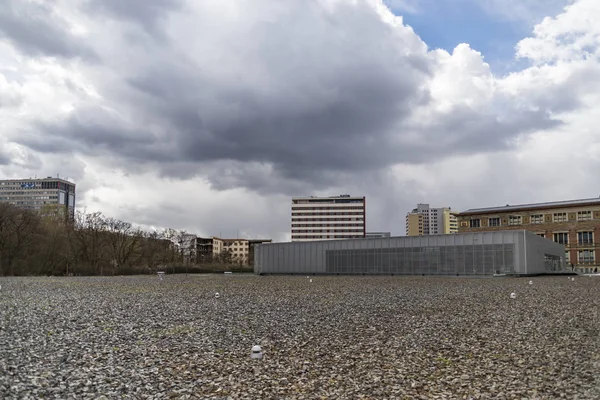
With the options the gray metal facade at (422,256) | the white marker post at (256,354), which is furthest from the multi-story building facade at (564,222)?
the white marker post at (256,354)

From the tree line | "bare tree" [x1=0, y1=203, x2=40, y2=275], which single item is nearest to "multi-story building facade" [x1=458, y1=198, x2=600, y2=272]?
the tree line

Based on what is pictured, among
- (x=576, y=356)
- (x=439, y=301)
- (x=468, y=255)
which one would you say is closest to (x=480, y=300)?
(x=439, y=301)

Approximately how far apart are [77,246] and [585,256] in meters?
105

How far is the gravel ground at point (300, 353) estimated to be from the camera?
934cm

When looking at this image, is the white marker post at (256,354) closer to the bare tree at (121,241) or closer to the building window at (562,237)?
the bare tree at (121,241)

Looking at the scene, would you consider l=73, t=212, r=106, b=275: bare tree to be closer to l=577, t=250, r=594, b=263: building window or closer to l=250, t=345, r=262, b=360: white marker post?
l=250, t=345, r=262, b=360: white marker post

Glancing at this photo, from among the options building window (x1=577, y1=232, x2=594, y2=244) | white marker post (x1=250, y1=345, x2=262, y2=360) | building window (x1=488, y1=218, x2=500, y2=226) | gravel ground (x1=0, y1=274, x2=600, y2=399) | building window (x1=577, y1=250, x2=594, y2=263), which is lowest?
gravel ground (x1=0, y1=274, x2=600, y2=399)

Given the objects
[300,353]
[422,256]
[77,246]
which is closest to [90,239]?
[77,246]

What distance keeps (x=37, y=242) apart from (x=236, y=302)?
63.1 m

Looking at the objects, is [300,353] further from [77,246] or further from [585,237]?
[585,237]

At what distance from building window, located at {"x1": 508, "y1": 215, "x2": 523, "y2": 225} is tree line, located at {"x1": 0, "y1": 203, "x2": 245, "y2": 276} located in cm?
7831

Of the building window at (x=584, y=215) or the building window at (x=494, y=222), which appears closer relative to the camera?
the building window at (x=584, y=215)

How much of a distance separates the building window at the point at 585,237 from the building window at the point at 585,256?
220 centimetres

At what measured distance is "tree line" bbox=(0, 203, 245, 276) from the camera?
74.0 m
